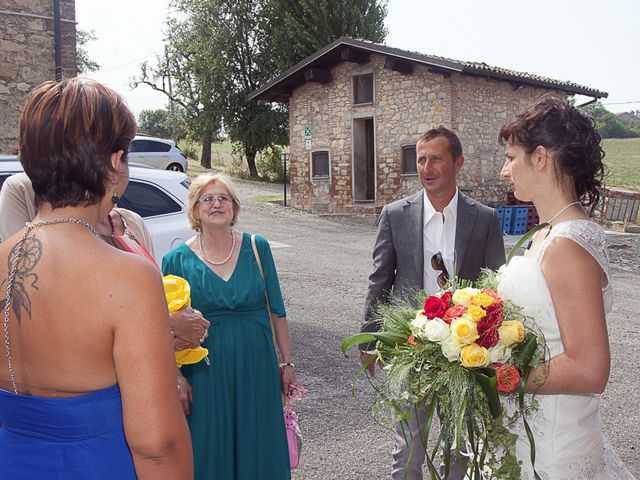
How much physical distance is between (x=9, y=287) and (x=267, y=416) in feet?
6.43

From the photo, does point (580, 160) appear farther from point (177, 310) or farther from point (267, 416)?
point (267, 416)

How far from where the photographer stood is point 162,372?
1507 millimetres

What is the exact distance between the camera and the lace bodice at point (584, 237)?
2012 mm

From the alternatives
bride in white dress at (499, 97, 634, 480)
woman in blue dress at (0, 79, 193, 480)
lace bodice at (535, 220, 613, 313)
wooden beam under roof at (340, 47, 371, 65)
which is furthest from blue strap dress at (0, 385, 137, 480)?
wooden beam under roof at (340, 47, 371, 65)

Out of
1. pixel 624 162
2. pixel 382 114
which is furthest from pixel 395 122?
pixel 624 162

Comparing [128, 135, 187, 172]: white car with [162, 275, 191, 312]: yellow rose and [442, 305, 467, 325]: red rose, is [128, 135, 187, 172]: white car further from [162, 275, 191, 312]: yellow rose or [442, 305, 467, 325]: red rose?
[442, 305, 467, 325]: red rose

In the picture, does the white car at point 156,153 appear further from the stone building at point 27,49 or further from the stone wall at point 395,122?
the stone building at point 27,49

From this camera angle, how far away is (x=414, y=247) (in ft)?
11.1

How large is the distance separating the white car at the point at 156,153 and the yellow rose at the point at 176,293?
2213cm

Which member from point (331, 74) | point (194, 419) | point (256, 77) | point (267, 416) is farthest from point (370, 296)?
point (256, 77)

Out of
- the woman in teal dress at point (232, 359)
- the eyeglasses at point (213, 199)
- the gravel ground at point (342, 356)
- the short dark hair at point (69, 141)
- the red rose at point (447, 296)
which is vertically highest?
the short dark hair at point (69, 141)

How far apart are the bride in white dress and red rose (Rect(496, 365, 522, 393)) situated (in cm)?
8

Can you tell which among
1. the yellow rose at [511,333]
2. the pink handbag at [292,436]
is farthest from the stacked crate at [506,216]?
the yellow rose at [511,333]

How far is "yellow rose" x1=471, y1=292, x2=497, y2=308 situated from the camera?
2.02 meters
